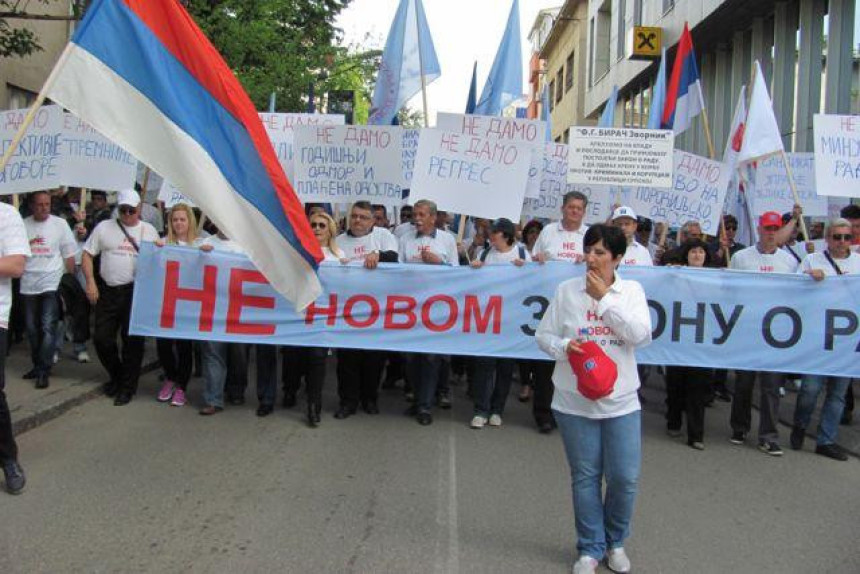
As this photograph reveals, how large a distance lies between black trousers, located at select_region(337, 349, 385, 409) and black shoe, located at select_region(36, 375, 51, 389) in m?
2.75

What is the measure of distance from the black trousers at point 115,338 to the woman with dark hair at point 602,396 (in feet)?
15.2

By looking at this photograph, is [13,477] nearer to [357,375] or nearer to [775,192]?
[357,375]

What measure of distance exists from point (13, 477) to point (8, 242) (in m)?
1.40

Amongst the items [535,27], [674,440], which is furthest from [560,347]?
[535,27]

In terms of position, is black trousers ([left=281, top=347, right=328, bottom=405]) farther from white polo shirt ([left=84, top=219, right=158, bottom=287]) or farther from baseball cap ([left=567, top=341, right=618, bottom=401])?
baseball cap ([left=567, top=341, right=618, bottom=401])

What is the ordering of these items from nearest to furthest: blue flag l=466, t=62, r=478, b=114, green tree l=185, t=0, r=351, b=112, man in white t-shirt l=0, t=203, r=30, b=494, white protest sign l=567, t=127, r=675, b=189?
1. man in white t-shirt l=0, t=203, r=30, b=494
2. white protest sign l=567, t=127, r=675, b=189
3. blue flag l=466, t=62, r=478, b=114
4. green tree l=185, t=0, r=351, b=112

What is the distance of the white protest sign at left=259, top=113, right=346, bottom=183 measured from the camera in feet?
31.4

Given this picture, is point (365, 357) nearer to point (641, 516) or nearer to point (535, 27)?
point (641, 516)

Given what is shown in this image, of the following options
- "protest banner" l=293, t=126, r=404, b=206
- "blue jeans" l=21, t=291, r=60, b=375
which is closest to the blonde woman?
"blue jeans" l=21, t=291, r=60, b=375

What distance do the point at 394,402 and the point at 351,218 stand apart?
6.13 feet

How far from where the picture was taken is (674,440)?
22.1 feet

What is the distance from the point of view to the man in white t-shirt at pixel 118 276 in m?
7.13

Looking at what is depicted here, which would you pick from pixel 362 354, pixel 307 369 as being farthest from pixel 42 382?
pixel 362 354

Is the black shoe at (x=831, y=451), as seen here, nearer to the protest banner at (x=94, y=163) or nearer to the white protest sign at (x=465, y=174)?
the white protest sign at (x=465, y=174)
